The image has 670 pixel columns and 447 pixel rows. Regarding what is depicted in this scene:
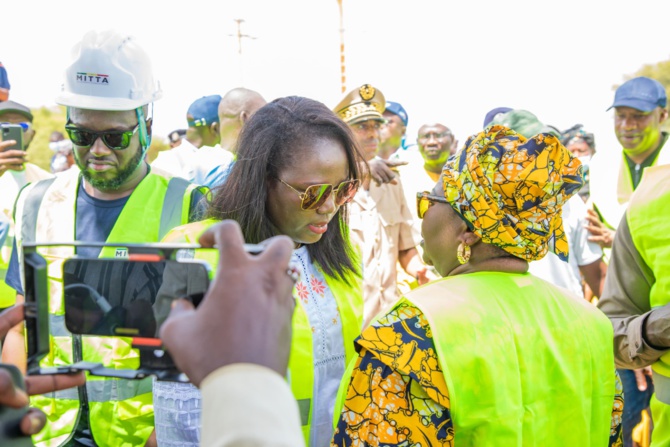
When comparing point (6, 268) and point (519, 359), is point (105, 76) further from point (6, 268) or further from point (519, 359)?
point (519, 359)

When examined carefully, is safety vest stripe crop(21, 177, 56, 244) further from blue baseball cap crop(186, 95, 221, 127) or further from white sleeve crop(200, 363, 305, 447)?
blue baseball cap crop(186, 95, 221, 127)

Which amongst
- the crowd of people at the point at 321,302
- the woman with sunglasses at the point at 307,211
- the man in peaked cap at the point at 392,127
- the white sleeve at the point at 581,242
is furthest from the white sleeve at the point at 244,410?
the man in peaked cap at the point at 392,127

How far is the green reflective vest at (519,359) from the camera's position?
6.12 ft

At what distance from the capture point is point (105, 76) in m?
3.01

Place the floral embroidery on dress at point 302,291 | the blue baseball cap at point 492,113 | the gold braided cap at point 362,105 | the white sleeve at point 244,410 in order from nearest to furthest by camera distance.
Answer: the white sleeve at point 244,410
the floral embroidery on dress at point 302,291
the gold braided cap at point 362,105
the blue baseball cap at point 492,113

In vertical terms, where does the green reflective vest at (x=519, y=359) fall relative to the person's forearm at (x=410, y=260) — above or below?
above

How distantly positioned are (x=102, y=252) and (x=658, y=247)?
7.39ft

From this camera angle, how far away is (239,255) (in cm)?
106

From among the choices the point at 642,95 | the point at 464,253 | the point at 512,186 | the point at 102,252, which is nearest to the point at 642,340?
the point at 464,253

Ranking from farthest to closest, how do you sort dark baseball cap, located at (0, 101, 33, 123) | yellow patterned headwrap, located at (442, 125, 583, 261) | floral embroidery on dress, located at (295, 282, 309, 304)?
1. dark baseball cap, located at (0, 101, 33, 123)
2. floral embroidery on dress, located at (295, 282, 309, 304)
3. yellow patterned headwrap, located at (442, 125, 583, 261)

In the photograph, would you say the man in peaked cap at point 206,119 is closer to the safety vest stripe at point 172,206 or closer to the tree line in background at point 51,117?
the safety vest stripe at point 172,206

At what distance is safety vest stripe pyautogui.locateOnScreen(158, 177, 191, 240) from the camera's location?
114 inches

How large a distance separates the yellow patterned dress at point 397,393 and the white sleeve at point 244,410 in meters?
0.85

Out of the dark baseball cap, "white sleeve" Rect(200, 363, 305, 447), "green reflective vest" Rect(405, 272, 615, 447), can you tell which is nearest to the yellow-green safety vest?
"green reflective vest" Rect(405, 272, 615, 447)
